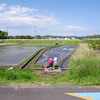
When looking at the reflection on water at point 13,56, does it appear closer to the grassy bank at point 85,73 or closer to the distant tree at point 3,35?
the grassy bank at point 85,73

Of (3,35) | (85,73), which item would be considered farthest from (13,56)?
(3,35)

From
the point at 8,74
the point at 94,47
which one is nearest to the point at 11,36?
the point at 94,47

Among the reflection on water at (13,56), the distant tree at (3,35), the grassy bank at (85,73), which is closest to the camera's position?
the grassy bank at (85,73)

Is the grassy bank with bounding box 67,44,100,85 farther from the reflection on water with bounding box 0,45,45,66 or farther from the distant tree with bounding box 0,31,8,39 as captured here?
the distant tree with bounding box 0,31,8,39

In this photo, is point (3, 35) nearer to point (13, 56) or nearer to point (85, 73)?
point (13, 56)

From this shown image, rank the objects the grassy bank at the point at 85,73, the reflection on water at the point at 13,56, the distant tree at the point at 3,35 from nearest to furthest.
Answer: the grassy bank at the point at 85,73
the reflection on water at the point at 13,56
the distant tree at the point at 3,35

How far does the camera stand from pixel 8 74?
7074 mm

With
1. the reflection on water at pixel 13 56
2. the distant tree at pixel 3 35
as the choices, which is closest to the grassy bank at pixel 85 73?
the reflection on water at pixel 13 56

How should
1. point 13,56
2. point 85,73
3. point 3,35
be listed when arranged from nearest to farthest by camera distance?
point 85,73, point 13,56, point 3,35

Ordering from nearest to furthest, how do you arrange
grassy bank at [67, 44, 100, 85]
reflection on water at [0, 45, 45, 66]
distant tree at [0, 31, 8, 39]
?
grassy bank at [67, 44, 100, 85] → reflection on water at [0, 45, 45, 66] → distant tree at [0, 31, 8, 39]

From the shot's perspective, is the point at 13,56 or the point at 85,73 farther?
the point at 13,56

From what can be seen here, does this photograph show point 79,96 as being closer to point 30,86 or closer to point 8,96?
point 30,86

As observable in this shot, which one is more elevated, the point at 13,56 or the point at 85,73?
the point at 85,73

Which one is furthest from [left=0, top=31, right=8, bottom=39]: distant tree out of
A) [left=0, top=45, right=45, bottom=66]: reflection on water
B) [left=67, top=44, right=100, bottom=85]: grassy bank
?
[left=67, top=44, right=100, bottom=85]: grassy bank
